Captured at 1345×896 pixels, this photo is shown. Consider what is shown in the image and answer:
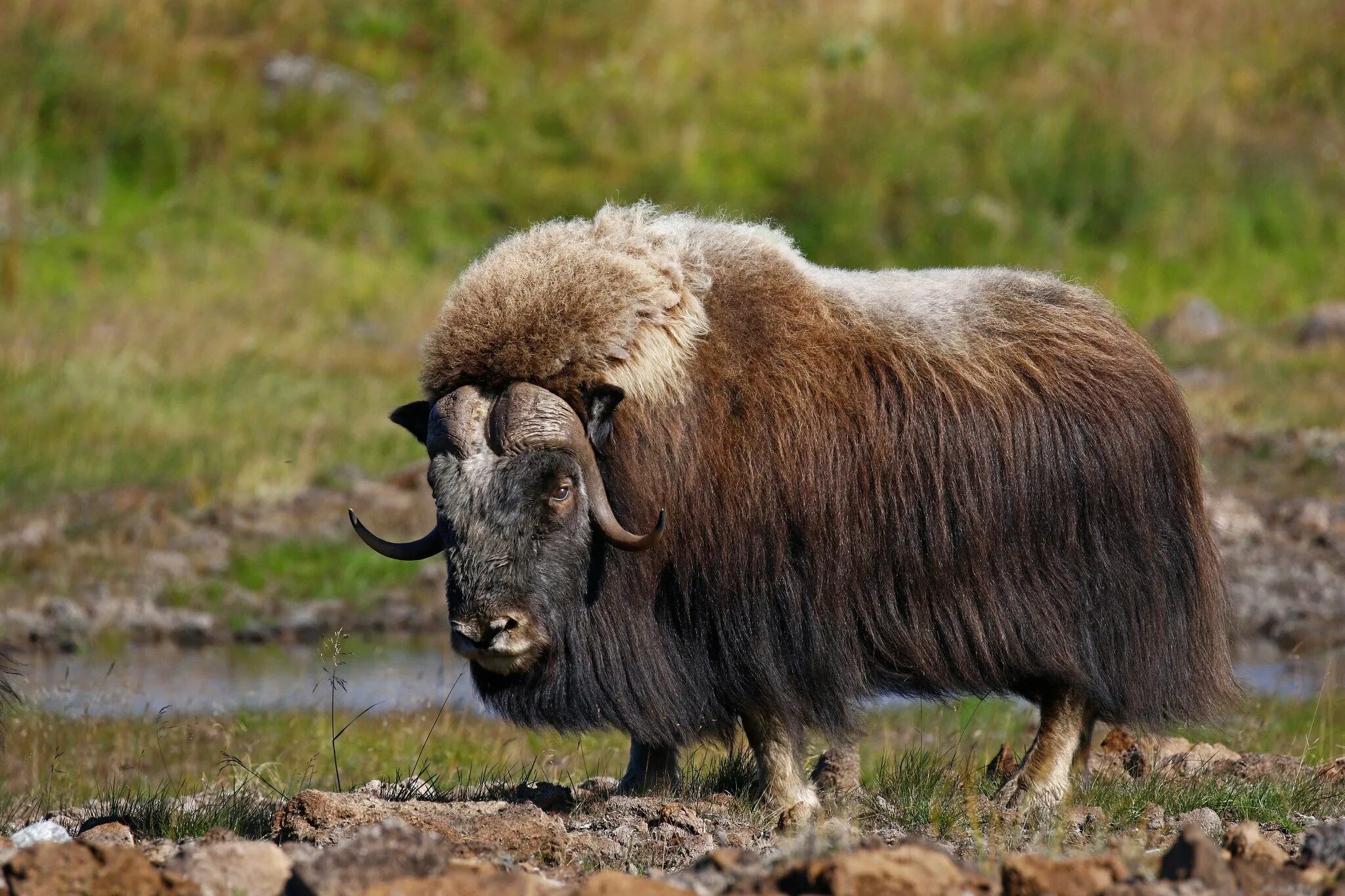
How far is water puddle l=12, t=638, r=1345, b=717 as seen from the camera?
5.95 meters

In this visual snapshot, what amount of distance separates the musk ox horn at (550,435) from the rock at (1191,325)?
8359mm

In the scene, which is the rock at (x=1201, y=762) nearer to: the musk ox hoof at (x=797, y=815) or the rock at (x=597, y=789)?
the musk ox hoof at (x=797, y=815)

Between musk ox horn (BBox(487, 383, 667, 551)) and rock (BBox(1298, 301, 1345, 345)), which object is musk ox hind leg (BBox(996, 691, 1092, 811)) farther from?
rock (BBox(1298, 301, 1345, 345))

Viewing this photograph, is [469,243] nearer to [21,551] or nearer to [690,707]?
[21,551]

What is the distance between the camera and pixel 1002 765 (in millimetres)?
4504

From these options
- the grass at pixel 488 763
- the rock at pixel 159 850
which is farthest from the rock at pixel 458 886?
the grass at pixel 488 763

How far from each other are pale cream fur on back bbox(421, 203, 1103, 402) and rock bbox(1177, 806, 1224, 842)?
1.17 meters

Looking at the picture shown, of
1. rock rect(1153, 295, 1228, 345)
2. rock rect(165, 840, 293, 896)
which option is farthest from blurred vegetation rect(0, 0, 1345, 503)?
rock rect(165, 840, 293, 896)

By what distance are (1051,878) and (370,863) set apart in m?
1.02

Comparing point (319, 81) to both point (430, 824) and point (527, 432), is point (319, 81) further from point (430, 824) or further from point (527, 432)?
point (430, 824)

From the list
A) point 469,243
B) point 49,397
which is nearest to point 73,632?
point 49,397

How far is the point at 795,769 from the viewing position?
4055 millimetres

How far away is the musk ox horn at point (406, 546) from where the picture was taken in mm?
4031

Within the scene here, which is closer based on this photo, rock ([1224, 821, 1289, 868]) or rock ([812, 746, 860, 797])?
rock ([1224, 821, 1289, 868])
